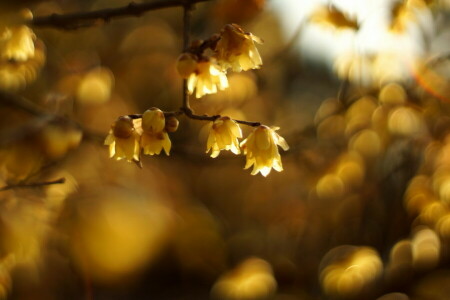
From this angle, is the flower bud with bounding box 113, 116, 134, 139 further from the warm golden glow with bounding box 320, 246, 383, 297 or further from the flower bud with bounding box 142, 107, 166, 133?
the warm golden glow with bounding box 320, 246, 383, 297

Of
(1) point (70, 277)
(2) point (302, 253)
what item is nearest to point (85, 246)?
(1) point (70, 277)

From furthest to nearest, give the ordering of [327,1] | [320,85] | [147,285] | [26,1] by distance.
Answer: [320,85], [147,285], [327,1], [26,1]

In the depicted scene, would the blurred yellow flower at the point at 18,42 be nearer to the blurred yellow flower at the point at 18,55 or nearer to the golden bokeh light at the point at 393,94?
the blurred yellow flower at the point at 18,55

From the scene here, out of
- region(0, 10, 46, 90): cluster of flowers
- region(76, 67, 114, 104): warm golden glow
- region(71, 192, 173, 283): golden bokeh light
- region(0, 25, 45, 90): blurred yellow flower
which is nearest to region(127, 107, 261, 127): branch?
region(0, 10, 46, 90): cluster of flowers

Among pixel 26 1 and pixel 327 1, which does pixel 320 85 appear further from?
pixel 26 1

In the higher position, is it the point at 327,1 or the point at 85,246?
the point at 327,1

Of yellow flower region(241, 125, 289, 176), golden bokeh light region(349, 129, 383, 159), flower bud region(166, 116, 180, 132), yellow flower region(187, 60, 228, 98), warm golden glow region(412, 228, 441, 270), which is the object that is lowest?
warm golden glow region(412, 228, 441, 270)

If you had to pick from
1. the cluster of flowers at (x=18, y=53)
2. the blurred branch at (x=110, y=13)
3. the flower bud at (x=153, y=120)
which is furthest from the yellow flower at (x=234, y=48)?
the cluster of flowers at (x=18, y=53)

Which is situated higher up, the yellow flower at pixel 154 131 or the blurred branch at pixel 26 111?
the blurred branch at pixel 26 111
